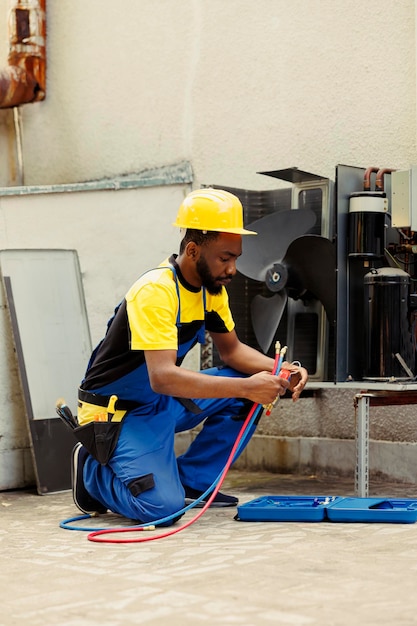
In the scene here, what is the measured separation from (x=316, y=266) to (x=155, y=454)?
4.44 ft

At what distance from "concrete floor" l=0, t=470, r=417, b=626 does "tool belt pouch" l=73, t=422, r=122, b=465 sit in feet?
1.06

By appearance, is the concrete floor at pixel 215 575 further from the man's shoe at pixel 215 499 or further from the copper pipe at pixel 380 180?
the copper pipe at pixel 380 180

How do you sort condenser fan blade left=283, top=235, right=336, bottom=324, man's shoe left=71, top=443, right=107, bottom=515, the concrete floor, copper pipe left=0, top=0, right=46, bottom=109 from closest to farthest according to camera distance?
the concrete floor, man's shoe left=71, top=443, right=107, bottom=515, condenser fan blade left=283, top=235, right=336, bottom=324, copper pipe left=0, top=0, right=46, bottom=109

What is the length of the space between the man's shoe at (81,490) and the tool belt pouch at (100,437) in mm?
195

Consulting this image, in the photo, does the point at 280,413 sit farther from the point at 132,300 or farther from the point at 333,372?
Result: the point at 132,300

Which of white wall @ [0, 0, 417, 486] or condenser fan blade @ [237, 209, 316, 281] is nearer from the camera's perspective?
condenser fan blade @ [237, 209, 316, 281]

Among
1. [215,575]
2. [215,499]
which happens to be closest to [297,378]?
[215,499]

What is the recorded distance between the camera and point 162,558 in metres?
3.66

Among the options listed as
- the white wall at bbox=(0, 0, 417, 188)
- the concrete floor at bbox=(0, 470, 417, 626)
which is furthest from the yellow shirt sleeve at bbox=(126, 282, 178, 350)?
the white wall at bbox=(0, 0, 417, 188)

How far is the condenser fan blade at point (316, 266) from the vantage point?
5.10m

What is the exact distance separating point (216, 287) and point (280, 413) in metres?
1.88

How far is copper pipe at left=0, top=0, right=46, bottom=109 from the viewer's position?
7.10 m

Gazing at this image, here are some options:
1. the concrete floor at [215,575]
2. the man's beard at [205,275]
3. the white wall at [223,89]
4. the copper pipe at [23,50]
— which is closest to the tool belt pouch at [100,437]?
the concrete floor at [215,575]

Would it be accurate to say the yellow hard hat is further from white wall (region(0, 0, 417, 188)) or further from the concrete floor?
white wall (region(0, 0, 417, 188))
